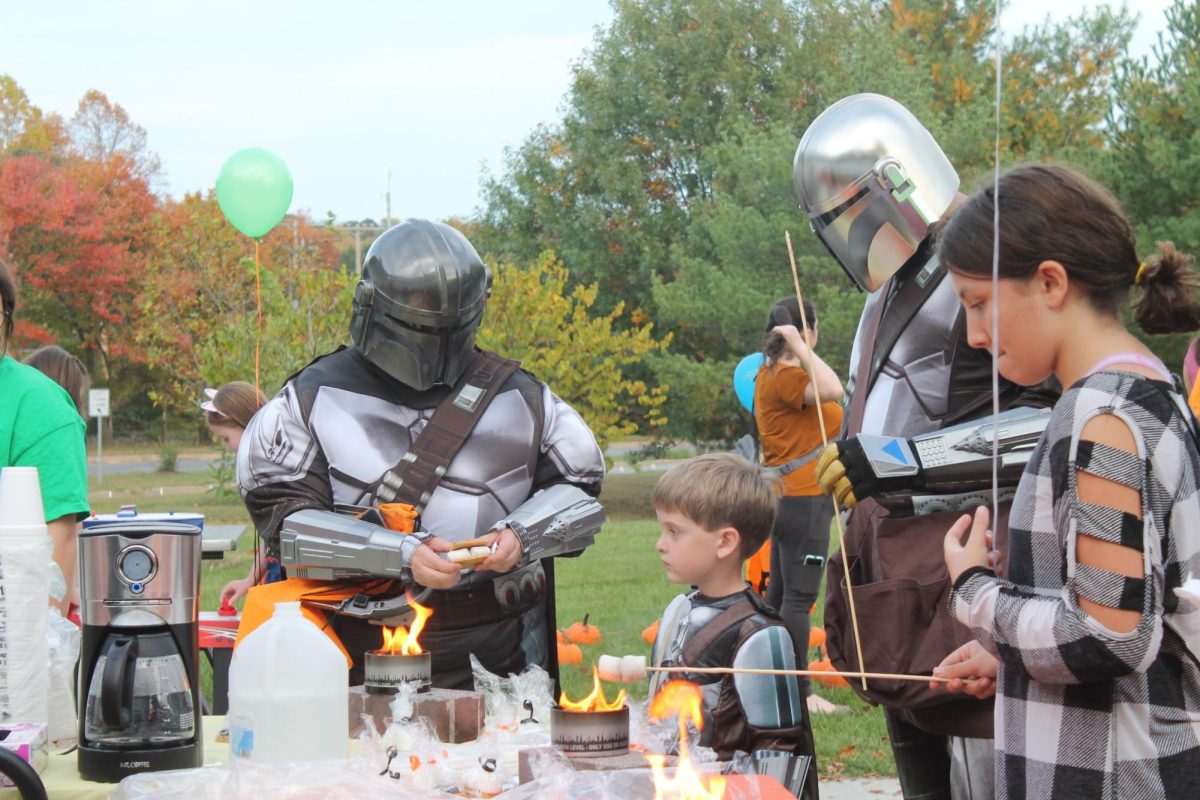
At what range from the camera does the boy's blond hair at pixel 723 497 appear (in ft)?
10.4

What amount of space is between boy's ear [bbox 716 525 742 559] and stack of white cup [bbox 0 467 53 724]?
1.49 meters

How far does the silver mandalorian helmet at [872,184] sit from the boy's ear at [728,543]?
64cm

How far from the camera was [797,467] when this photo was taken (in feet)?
20.6

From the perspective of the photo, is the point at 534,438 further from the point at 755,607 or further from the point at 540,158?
the point at 540,158

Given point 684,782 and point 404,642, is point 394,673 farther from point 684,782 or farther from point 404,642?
point 684,782

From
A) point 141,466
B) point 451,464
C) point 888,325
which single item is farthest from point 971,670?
point 141,466

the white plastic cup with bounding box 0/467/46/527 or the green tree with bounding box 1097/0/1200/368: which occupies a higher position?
the green tree with bounding box 1097/0/1200/368

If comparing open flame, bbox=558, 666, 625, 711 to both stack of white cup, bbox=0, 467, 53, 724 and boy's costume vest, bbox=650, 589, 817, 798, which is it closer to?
boy's costume vest, bbox=650, 589, 817, 798

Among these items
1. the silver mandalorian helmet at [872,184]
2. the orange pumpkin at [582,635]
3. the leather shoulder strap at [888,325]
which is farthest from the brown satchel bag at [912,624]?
the orange pumpkin at [582,635]

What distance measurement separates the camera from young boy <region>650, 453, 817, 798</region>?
8.74ft

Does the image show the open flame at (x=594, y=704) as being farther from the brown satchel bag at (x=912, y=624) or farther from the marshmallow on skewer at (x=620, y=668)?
the brown satchel bag at (x=912, y=624)

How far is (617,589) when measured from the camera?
35.1ft

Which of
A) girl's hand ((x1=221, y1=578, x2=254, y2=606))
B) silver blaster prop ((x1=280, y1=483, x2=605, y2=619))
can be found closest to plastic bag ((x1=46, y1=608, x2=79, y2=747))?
silver blaster prop ((x1=280, y1=483, x2=605, y2=619))

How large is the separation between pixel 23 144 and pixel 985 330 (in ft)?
103
